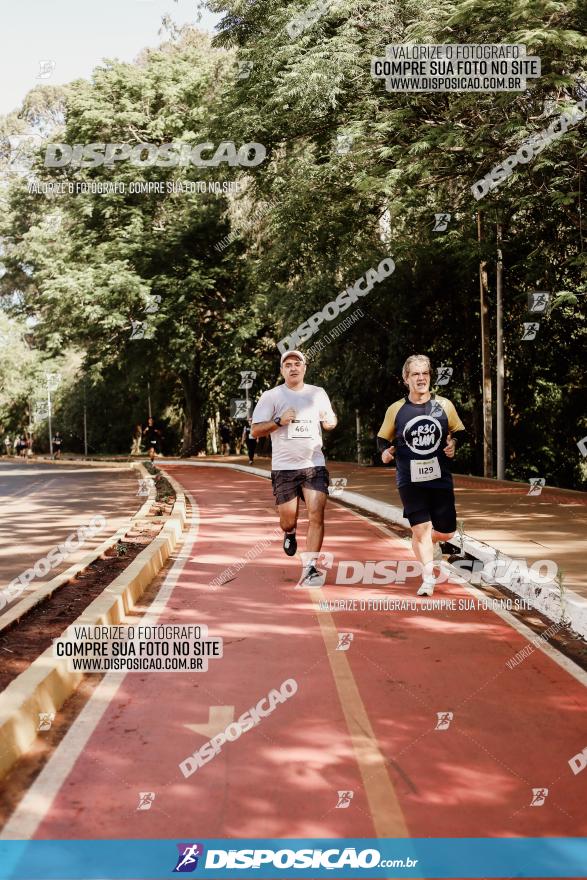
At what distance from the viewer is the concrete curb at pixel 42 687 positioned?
15.9 feet

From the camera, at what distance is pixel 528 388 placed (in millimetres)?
26609

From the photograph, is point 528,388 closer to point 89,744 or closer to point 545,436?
point 545,436

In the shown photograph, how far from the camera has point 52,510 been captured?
18250 millimetres

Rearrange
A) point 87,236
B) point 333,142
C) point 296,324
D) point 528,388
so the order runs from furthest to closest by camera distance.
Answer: point 87,236 < point 296,324 < point 528,388 < point 333,142

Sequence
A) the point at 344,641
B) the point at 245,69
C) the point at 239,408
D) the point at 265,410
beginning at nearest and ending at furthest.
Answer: the point at 344,641
the point at 265,410
the point at 245,69
the point at 239,408

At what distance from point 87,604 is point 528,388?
66.2 feet

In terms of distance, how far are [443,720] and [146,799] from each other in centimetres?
182

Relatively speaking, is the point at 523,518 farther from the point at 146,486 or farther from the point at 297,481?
the point at 146,486

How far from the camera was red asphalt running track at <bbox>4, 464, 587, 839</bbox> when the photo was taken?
405 cm

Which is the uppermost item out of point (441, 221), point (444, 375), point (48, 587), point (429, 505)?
point (441, 221)

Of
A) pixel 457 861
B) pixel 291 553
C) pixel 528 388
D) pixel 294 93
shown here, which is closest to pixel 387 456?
pixel 291 553

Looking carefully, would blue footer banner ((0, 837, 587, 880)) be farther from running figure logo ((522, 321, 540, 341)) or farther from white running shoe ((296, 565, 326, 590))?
running figure logo ((522, 321, 540, 341))

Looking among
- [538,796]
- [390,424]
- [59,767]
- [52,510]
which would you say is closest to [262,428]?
[390,424]

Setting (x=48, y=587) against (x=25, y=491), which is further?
(x=25, y=491)
